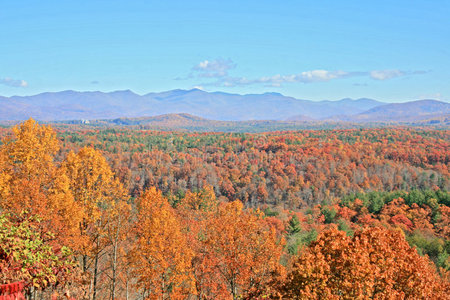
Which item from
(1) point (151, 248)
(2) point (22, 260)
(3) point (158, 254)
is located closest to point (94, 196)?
(1) point (151, 248)

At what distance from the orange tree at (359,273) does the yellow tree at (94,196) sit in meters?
13.7

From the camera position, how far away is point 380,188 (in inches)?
4958

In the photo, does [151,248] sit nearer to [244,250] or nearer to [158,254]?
[158,254]

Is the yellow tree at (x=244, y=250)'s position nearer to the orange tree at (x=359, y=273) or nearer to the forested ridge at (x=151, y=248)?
the forested ridge at (x=151, y=248)

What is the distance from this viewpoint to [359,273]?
40.3ft

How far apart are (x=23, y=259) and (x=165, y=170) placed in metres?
125

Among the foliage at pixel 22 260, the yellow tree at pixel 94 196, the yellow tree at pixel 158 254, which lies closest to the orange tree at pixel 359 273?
the foliage at pixel 22 260

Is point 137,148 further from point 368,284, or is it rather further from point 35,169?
point 368,284

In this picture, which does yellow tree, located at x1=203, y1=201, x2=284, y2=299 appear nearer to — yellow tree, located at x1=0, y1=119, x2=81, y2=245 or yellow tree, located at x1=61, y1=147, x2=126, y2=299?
yellow tree, located at x1=61, y1=147, x2=126, y2=299

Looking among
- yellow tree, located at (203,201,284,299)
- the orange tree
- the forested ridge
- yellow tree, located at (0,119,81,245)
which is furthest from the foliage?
yellow tree, located at (203,201,284,299)

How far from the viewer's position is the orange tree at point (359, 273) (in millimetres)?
12341

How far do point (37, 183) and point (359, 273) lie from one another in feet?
62.7

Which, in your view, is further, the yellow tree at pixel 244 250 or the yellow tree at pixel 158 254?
the yellow tree at pixel 244 250

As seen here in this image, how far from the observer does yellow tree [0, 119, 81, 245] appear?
62.6 ft
